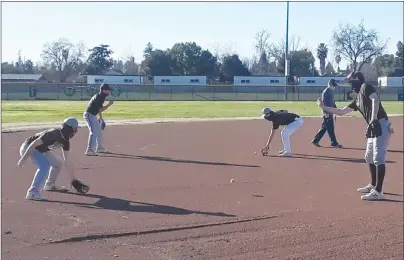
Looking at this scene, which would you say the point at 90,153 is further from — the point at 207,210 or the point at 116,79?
the point at 116,79

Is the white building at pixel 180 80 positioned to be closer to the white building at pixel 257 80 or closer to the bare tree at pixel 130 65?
the white building at pixel 257 80

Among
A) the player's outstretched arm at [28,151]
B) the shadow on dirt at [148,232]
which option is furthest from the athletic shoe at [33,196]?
the shadow on dirt at [148,232]

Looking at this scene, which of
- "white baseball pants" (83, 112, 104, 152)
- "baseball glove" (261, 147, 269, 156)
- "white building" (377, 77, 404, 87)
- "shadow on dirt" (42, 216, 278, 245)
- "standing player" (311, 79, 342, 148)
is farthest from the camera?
"white building" (377, 77, 404, 87)

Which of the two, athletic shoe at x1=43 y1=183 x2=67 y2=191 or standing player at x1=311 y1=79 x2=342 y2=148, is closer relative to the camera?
athletic shoe at x1=43 y1=183 x2=67 y2=191

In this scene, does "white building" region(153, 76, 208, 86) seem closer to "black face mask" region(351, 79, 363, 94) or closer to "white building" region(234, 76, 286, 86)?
"white building" region(234, 76, 286, 86)

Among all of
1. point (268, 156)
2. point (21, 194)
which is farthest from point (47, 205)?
point (268, 156)

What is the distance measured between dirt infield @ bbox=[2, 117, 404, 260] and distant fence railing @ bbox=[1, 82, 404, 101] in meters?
41.5

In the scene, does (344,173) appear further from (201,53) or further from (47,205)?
(201,53)

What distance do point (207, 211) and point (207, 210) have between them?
0.07m

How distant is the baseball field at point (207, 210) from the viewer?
635 cm

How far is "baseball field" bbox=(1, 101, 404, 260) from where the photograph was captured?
6.35m

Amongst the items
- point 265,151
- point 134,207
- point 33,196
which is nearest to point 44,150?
point 33,196

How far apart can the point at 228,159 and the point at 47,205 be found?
631 cm

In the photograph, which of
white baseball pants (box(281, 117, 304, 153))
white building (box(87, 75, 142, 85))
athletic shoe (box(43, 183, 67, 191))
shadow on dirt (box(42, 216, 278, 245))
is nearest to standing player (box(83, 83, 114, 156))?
white baseball pants (box(281, 117, 304, 153))
